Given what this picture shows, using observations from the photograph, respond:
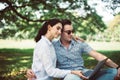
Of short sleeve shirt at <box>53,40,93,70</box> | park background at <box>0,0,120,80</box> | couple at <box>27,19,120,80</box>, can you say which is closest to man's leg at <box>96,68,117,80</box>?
couple at <box>27,19,120,80</box>

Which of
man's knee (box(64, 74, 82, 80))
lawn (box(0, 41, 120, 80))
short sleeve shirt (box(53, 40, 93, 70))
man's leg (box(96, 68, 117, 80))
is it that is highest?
short sleeve shirt (box(53, 40, 93, 70))

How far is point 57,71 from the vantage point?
3.68 meters

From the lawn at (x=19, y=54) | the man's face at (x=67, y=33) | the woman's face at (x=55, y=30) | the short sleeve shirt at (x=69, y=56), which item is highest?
the woman's face at (x=55, y=30)

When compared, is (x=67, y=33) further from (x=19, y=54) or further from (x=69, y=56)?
(x=19, y=54)

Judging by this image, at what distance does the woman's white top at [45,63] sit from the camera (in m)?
3.66

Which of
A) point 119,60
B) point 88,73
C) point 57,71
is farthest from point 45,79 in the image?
point 119,60

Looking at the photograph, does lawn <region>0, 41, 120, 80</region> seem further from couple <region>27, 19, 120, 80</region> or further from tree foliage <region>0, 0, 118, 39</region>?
couple <region>27, 19, 120, 80</region>

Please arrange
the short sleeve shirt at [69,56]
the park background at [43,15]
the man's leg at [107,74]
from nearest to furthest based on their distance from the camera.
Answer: the man's leg at [107,74] → the short sleeve shirt at [69,56] → the park background at [43,15]

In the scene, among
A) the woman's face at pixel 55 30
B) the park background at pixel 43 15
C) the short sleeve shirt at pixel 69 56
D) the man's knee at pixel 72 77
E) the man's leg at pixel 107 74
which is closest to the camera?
the man's knee at pixel 72 77

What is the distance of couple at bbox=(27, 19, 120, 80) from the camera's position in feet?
12.0

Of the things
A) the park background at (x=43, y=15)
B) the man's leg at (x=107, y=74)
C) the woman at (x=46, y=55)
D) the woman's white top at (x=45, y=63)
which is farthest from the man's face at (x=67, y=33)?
the park background at (x=43, y=15)

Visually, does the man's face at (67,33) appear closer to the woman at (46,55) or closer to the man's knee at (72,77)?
the woman at (46,55)

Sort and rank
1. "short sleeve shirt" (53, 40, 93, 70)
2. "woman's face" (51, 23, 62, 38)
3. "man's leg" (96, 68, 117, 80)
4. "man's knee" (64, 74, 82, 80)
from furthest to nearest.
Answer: "short sleeve shirt" (53, 40, 93, 70) < "woman's face" (51, 23, 62, 38) < "man's leg" (96, 68, 117, 80) < "man's knee" (64, 74, 82, 80)

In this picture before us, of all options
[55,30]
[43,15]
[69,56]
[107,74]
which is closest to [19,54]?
[43,15]
